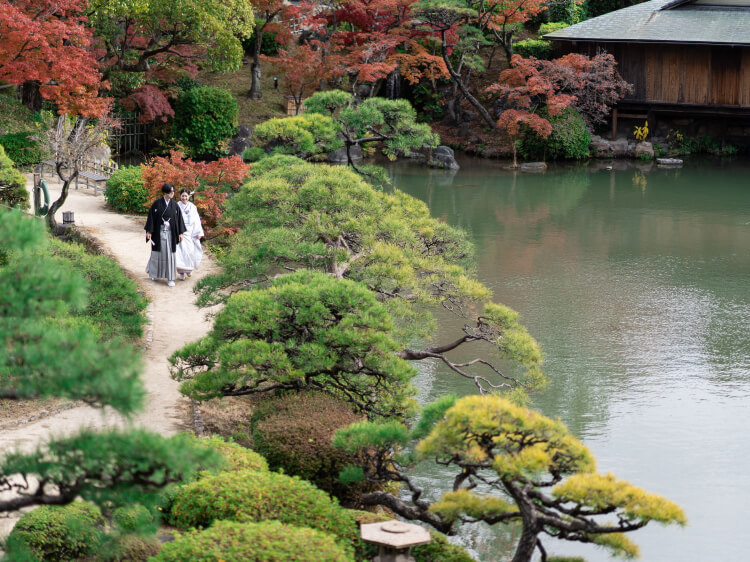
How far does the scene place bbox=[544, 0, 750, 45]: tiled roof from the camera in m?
29.2

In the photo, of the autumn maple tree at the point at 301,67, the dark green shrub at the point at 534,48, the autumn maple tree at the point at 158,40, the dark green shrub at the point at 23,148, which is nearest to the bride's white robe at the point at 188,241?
the dark green shrub at the point at 23,148

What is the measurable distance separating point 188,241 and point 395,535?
8.93m

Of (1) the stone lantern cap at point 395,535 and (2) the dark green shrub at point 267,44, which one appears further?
(2) the dark green shrub at point 267,44

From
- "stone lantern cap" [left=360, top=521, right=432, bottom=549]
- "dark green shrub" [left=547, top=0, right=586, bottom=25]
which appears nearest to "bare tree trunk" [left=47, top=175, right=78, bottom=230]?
"stone lantern cap" [left=360, top=521, right=432, bottom=549]

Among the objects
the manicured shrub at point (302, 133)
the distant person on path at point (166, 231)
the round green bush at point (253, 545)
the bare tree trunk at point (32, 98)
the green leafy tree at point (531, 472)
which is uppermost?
the bare tree trunk at point (32, 98)

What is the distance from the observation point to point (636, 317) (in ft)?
50.1

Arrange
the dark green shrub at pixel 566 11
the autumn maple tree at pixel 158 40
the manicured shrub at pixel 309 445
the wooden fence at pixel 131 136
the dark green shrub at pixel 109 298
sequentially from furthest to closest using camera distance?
the dark green shrub at pixel 566 11 → the wooden fence at pixel 131 136 → the autumn maple tree at pixel 158 40 → the dark green shrub at pixel 109 298 → the manicured shrub at pixel 309 445

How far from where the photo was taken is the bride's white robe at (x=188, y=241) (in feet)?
48.5

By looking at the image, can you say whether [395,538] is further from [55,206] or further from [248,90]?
[248,90]

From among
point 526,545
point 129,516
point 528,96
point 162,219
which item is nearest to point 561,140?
point 528,96

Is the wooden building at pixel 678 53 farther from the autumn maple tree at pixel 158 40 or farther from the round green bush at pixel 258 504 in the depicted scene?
the round green bush at pixel 258 504

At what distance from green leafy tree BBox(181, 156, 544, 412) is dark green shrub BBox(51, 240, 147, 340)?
0.74 metres

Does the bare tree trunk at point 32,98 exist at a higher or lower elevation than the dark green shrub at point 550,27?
lower

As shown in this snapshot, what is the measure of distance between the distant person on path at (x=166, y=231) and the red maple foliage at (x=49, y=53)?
25.6 ft
